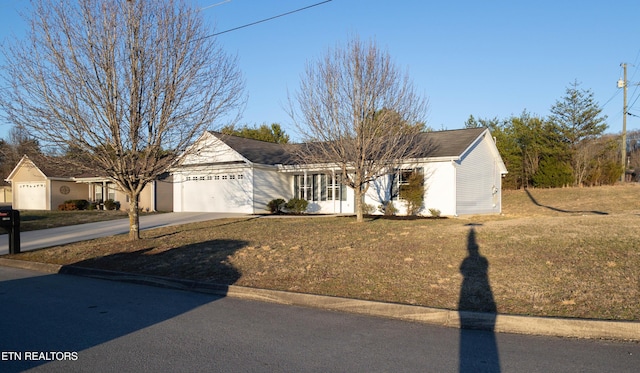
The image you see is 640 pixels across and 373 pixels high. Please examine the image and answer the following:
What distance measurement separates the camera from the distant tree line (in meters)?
39.0

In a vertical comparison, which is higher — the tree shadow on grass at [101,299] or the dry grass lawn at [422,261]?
the dry grass lawn at [422,261]

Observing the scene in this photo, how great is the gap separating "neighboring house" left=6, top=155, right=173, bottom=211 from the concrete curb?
2201cm

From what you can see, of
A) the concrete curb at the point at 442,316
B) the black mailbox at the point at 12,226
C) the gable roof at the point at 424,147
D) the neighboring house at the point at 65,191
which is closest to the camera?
the concrete curb at the point at 442,316

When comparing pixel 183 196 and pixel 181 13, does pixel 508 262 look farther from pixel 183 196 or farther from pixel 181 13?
pixel 183 196

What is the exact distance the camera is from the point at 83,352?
568 cm

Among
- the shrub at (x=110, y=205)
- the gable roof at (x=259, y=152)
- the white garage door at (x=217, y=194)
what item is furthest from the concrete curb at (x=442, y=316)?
the shrub at (x=110, y=205)

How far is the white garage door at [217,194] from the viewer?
26.0m

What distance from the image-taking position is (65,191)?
3750 centimetres

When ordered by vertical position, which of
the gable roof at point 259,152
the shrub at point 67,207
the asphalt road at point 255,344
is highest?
the gable roof at point 259,152

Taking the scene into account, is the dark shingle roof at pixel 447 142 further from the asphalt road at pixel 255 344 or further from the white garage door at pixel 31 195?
the white garage door at pixel 31 195

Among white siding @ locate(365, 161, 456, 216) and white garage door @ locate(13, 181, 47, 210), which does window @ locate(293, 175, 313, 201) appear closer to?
white siding @ locate(365, 161, 456, 216)

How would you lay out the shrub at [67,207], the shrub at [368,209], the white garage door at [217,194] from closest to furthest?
the shrub at [368,209]
the white garage door at [217,194]
the shrub at [67,207]

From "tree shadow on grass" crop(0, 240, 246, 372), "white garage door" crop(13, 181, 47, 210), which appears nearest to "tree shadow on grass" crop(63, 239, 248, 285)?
"tree shadow on grass" crop(0, 240, 246, 372)

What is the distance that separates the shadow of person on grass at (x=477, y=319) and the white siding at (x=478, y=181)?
14147mm
